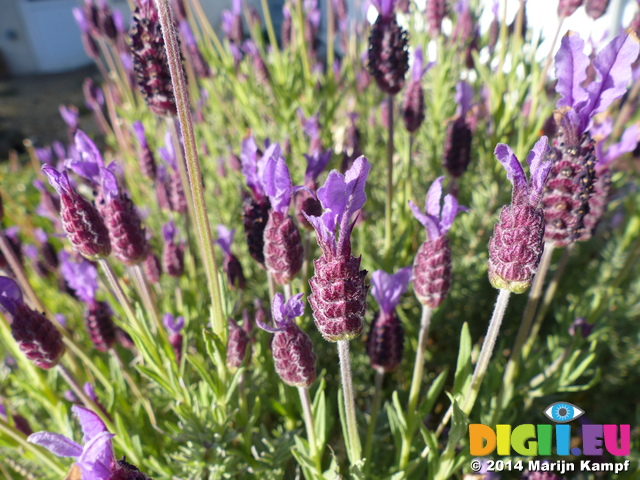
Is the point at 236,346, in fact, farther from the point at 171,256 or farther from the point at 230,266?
the point at 171,256

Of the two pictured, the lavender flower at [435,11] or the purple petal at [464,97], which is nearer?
the purple petal at [464,97]

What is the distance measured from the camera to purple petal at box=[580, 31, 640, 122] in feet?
2.51

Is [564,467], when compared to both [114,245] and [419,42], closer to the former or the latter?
[114,245]

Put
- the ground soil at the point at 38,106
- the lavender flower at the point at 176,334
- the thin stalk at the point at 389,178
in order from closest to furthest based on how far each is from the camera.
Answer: the lavender flower at the point at 176,334
the thin stalk at the point at 389,178
the ground soil at the point at 38,106

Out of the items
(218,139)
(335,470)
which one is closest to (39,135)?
(218,139)

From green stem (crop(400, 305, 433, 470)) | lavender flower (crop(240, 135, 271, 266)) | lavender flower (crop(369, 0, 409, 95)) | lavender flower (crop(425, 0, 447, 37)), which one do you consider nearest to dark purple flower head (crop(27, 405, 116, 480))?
lavender flower (crop(240, 135, 271, 266))

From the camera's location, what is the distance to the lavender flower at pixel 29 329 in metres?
0.96

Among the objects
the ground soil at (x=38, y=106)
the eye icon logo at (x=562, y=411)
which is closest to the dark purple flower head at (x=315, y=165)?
the eye icon logo at (x=562, y=411)

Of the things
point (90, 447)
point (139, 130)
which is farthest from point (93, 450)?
point (139, 130)

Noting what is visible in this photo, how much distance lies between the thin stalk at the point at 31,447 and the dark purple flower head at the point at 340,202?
0.88 meters

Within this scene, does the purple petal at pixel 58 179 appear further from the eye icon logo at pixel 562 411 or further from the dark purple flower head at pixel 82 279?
the eye icon logo at pixel 562 411

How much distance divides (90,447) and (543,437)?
1.04m

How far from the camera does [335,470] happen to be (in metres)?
0.93

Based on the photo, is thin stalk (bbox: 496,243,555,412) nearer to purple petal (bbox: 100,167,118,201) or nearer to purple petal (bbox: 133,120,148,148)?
purple petal (bbox: 100,167,118,201)
